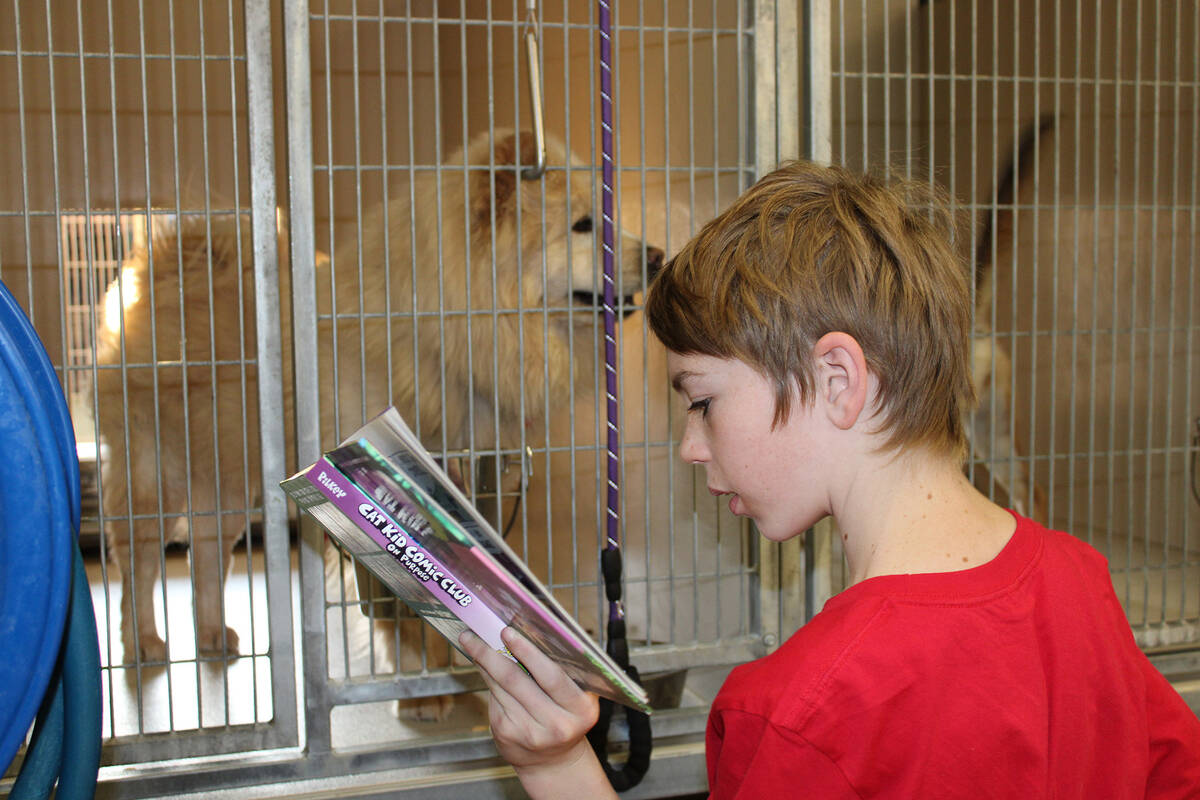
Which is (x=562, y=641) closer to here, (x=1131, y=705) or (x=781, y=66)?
(x=1131, y=705)

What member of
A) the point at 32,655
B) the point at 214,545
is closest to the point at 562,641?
the point at 32,655

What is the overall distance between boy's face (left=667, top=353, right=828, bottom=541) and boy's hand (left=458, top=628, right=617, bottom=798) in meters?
0.23

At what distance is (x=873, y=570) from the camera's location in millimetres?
805

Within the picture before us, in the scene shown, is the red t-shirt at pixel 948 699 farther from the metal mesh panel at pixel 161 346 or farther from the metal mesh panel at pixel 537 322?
the metal mesh panel at pixel 161 346

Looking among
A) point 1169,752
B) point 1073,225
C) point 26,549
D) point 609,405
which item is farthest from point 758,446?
point 1073,225

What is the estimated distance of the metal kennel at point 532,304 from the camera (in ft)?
5.33

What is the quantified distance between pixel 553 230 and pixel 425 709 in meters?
1.08

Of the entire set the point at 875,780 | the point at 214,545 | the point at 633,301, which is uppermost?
the point at 633,301

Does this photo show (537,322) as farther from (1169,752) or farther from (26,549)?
(1169,752)

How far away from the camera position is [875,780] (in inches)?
26.9

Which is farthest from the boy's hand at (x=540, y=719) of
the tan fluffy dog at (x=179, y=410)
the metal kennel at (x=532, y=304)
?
the tan fluffy dog at (x=179, y=410)

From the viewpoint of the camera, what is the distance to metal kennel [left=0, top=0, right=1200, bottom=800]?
162 centimetres

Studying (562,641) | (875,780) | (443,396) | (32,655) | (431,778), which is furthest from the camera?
(443,396)

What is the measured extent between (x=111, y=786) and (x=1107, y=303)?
344 centimetres
